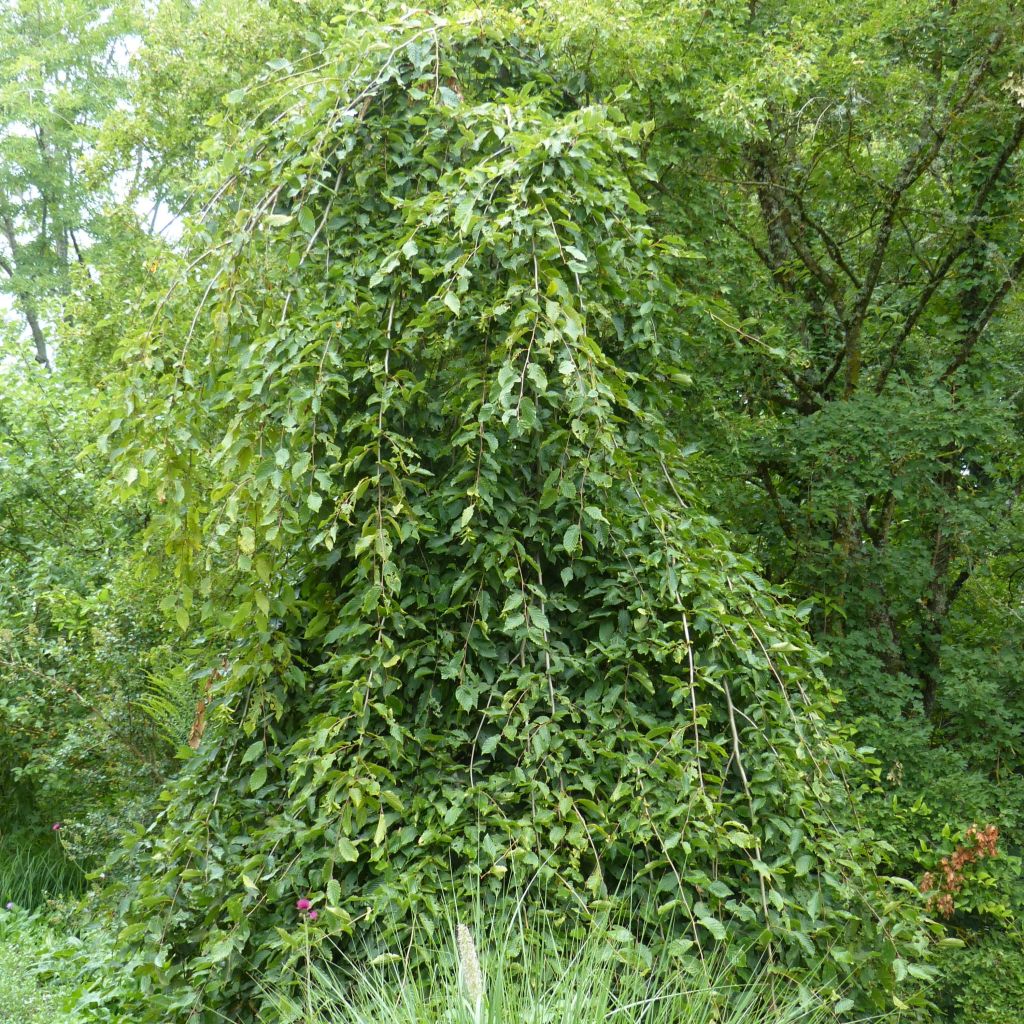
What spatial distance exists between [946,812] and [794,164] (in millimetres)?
3333

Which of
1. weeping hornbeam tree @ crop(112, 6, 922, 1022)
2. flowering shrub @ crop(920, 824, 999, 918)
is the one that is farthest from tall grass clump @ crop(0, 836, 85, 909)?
flowering shrub @ crop(920, 824, 999, 918)

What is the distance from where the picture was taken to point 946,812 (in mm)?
4262

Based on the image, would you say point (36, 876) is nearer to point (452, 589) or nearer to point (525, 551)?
point (452, 589)

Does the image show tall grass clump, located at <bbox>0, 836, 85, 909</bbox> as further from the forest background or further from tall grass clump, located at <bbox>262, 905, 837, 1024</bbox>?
tall grass clump, located at <bbox>262, 905, 837, 1024</bbox>

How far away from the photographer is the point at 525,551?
2717 mm

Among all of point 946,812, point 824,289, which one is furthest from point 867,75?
point 946,812

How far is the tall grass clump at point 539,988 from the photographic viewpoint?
191 centimetres

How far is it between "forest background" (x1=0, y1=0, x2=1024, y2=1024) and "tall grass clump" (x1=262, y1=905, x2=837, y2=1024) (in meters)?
0.08

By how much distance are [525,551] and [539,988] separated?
109cm

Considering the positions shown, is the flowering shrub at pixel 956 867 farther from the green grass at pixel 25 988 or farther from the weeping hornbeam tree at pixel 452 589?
the green grass at pixel 25 988

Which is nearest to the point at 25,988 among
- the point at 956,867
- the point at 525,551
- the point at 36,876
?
the point at 36,876

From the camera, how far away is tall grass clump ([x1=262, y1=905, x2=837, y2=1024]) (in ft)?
6.25

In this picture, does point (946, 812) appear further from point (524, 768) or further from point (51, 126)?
point (51, 126)

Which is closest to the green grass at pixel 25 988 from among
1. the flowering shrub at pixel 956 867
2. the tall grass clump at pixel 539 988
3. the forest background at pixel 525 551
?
the forest background at pixel 525 551
